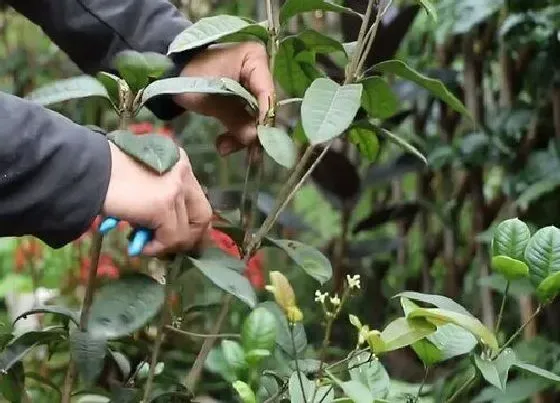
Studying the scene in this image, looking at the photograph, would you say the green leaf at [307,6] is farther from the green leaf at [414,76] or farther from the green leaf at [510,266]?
the green leaf at [510,266]

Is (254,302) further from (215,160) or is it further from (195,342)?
(215,160)

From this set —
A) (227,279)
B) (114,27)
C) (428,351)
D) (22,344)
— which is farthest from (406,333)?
(114,27)

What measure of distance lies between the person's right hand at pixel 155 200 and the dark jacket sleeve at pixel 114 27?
0.82ft

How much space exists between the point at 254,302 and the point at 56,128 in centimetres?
21

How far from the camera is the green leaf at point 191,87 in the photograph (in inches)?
30.9

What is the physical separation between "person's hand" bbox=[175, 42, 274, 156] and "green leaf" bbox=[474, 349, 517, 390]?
0.32m

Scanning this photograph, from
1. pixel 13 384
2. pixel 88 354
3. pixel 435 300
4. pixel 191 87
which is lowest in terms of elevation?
pixel 13 384

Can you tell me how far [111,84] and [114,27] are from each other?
22cm

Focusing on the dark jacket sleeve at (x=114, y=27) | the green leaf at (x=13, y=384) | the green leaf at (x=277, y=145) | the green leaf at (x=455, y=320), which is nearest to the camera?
the green leaf at (x=455, y=320)

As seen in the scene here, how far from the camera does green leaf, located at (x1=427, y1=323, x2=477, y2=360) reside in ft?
2.49

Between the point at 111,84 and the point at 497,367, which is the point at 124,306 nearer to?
the point at 111,84

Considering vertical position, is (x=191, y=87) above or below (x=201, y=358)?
above

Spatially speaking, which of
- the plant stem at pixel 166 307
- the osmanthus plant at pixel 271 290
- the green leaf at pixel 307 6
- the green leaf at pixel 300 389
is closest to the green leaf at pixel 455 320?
the osmanthus plant at pixel 271 290

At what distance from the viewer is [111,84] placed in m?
0.81
